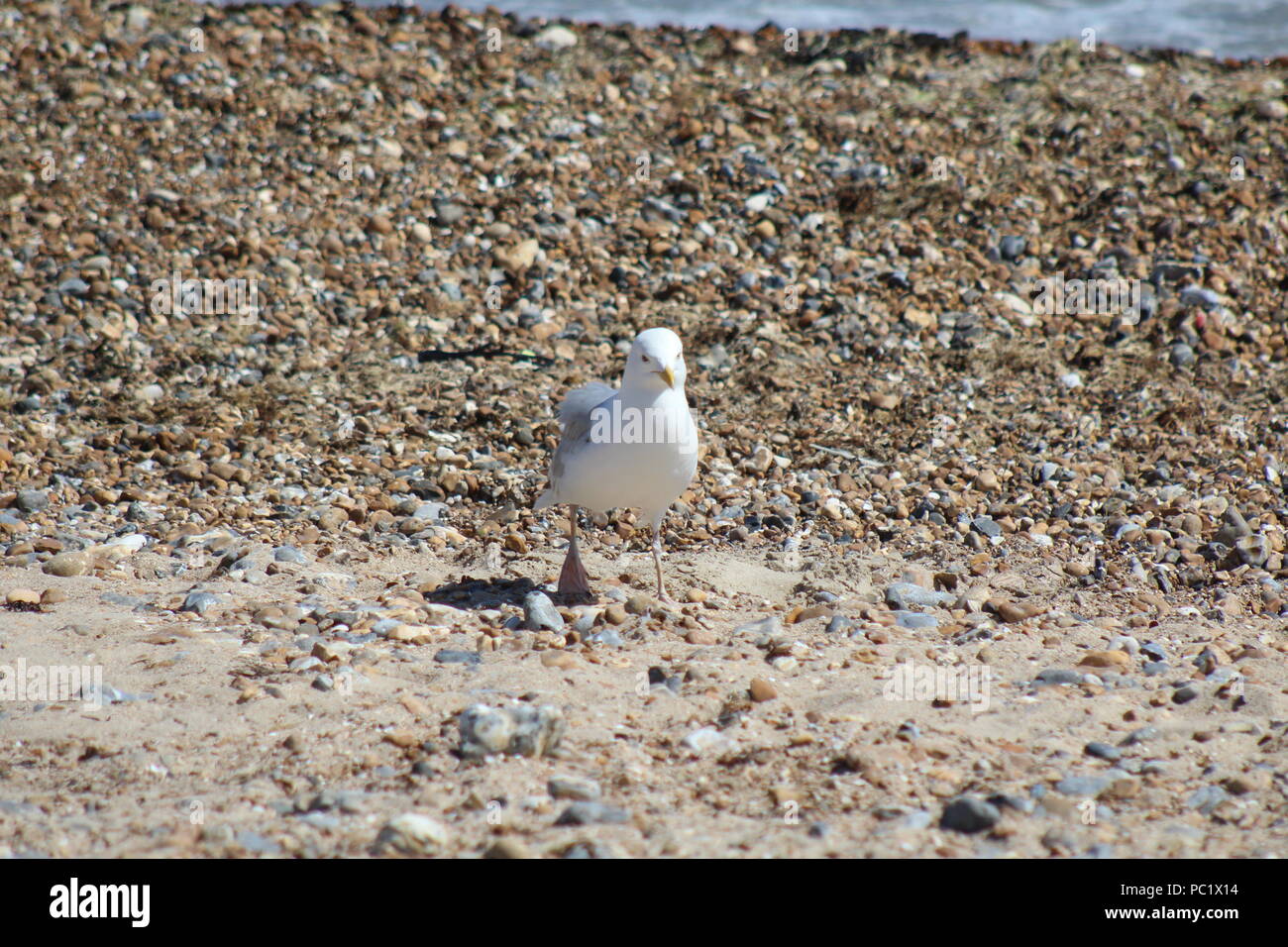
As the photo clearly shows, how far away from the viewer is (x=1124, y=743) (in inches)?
174

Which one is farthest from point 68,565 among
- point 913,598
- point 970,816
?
point 970,816

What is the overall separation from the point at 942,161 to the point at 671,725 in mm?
7471

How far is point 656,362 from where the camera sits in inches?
210

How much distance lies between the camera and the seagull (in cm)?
540

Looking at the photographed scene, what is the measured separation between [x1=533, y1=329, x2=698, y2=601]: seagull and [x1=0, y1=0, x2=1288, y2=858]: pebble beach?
1.69 ft

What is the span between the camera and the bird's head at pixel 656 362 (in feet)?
17.5

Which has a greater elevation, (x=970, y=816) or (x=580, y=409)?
(x=580, y=409)

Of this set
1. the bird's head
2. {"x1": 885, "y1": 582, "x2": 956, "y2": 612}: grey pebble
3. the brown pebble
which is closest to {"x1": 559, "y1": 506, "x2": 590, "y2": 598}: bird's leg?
the bird's head

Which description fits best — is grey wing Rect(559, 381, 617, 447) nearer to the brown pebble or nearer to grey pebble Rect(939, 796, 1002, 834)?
the brown pebble

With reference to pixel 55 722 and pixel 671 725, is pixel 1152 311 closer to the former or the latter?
pixel 671 725

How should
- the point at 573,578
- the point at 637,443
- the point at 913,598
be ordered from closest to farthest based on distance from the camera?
1. the point at 637,443
2. the point at 573,578
3. the point at 913,598

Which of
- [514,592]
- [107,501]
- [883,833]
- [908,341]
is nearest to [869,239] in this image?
[908,341]

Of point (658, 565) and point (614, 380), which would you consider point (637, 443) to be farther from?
point (614, 380)

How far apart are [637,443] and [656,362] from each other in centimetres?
38
